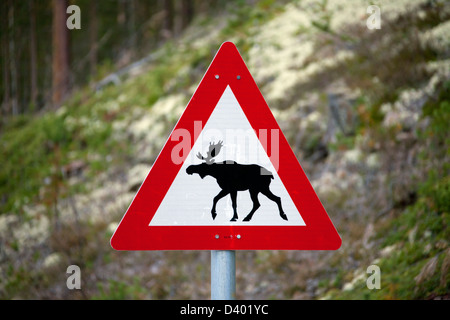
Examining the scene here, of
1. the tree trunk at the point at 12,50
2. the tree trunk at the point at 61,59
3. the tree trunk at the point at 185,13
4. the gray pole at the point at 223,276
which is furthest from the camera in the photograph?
the tree trunk at the point at 185,13

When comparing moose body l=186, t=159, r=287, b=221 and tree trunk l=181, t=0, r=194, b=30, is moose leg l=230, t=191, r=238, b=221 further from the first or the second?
tree trunk l=181, t=0, r=194, b=30

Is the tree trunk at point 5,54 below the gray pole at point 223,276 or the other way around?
the other way around

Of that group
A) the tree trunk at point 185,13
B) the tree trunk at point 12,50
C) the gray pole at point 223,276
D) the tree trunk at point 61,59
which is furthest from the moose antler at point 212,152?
the tree trunk at point 185,13

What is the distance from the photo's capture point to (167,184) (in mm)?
2072

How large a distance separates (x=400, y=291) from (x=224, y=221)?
1.65 meters

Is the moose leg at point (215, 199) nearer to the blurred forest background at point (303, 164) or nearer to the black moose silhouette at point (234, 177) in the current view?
the black moose silhouette at point (234, 177)

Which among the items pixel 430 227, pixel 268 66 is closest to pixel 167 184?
pixel 430 227

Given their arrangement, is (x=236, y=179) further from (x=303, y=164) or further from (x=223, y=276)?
(x=303, y=164)

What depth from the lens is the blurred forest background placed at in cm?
406

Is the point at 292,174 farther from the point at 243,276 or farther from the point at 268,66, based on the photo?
the point at 268,66

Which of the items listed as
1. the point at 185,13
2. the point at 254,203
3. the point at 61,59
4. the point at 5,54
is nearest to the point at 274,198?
the point at 254,203

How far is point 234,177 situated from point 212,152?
0.16 metres

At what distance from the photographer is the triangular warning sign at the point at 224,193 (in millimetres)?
2016

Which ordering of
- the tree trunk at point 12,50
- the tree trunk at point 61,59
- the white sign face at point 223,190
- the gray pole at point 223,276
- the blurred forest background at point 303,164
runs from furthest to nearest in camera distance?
the tree trunk at point 12,50 < the tree trunk at point 61,59 < the blurred forest background at point 303,164 < the white sign face at point 223,190 < the gray pole at point 223,276
